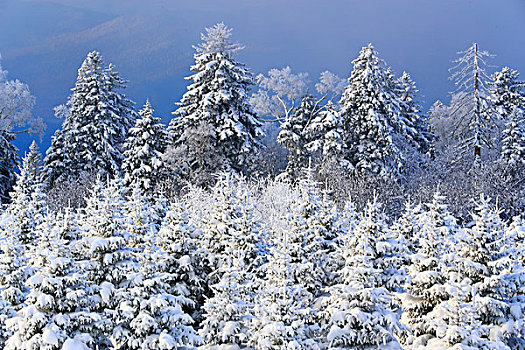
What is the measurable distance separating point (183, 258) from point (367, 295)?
5.77 meters

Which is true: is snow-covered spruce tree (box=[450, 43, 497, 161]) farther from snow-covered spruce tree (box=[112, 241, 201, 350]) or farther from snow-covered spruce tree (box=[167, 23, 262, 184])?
snow-covered spruce tree (box=[112, 241, 201, 350])

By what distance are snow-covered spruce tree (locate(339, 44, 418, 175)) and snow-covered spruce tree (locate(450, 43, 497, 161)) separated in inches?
173

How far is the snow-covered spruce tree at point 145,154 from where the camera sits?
29.9 m

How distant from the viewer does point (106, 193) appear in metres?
11.6

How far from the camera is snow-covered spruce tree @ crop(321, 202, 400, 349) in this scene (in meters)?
9.92

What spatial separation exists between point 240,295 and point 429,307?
4925 millimetres

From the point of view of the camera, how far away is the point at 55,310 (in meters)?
9.87

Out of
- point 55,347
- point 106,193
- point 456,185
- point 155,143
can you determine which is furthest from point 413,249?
point 155,143

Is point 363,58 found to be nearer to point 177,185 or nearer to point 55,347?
point 177,185

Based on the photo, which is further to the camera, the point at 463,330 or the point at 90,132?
the point at 90,132

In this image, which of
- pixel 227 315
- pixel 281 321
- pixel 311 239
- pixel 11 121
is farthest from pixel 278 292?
pixel 11 121

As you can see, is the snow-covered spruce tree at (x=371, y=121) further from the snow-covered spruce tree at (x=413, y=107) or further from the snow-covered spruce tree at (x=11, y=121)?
the snow-covered spruce tree at (x=11, y=121)

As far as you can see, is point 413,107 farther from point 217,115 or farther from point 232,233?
point 232,233

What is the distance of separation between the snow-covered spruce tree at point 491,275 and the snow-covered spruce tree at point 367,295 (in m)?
1.74
